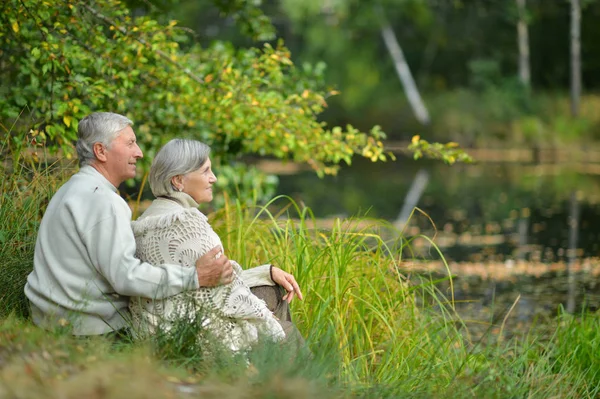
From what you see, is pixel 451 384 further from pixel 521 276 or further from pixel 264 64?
pixel 521 276

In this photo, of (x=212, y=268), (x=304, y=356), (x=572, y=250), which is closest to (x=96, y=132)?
(x=212, y=268)

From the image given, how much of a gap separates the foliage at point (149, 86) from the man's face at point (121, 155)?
1.44 m

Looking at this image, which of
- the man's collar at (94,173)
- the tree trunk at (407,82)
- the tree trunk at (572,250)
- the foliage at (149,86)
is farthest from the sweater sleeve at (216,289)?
the tree trunk at (407,82)

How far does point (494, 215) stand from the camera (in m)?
14.2

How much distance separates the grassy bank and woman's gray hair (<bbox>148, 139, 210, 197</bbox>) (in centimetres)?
Result: 52

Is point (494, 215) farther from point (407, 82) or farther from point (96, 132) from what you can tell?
point (407, 82)

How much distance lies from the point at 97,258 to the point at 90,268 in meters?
0.08

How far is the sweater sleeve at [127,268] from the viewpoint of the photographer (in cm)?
330

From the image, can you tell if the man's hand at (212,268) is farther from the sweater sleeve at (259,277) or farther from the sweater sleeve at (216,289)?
the sweater sleeve at (259,277)

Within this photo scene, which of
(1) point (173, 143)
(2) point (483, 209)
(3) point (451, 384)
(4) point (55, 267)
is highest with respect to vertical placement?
(1) point (173, 143)

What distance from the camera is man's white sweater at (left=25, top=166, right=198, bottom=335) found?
332 cm

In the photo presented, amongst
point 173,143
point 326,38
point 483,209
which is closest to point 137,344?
point 173,143

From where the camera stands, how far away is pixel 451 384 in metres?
3.66

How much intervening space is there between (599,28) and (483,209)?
17910 mm
